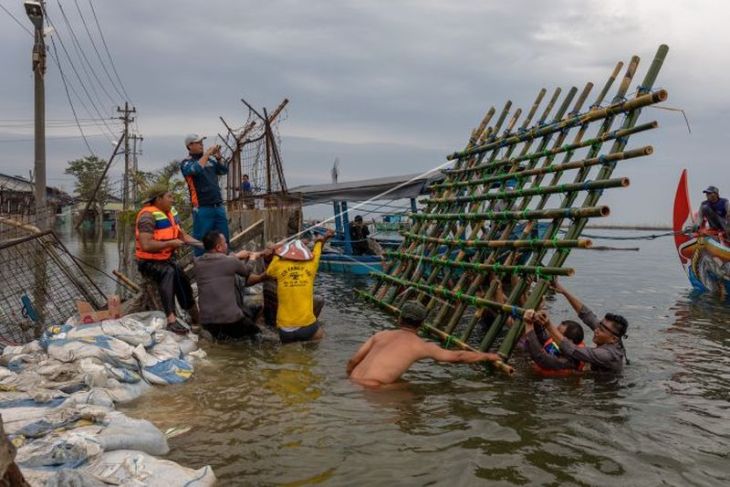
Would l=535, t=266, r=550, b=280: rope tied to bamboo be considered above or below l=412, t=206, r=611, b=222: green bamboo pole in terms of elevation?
below

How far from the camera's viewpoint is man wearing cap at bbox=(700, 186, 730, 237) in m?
15.3

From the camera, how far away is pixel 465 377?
672 cm

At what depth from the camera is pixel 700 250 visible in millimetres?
16625

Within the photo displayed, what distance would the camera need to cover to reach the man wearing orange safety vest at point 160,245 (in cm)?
761

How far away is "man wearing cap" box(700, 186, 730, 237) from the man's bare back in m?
12.4

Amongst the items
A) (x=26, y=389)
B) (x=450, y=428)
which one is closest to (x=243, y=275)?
(x=26, y=389)

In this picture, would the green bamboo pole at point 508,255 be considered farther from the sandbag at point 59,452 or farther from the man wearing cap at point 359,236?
the man wearing cap at point 359,236

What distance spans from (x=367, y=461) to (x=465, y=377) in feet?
9.01

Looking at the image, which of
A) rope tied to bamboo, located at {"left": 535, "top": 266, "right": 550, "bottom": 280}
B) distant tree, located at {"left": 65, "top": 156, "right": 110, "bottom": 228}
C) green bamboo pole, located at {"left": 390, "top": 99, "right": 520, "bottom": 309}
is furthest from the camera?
distant tree, located at {"left": 65, "top": 156, "right": 110, "bottom": 228}

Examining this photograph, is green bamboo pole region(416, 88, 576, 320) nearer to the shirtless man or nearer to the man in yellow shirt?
the man in yellow shirt

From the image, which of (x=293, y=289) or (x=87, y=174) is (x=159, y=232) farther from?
(x=87, y=174)

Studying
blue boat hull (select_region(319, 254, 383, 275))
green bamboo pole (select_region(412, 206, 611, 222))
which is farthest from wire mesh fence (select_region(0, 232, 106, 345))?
blue boat hull (select_region(319, 254, 383, 275))

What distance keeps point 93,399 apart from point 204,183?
4.72 m

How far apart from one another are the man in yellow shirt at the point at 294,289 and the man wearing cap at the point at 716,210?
12.4 m
